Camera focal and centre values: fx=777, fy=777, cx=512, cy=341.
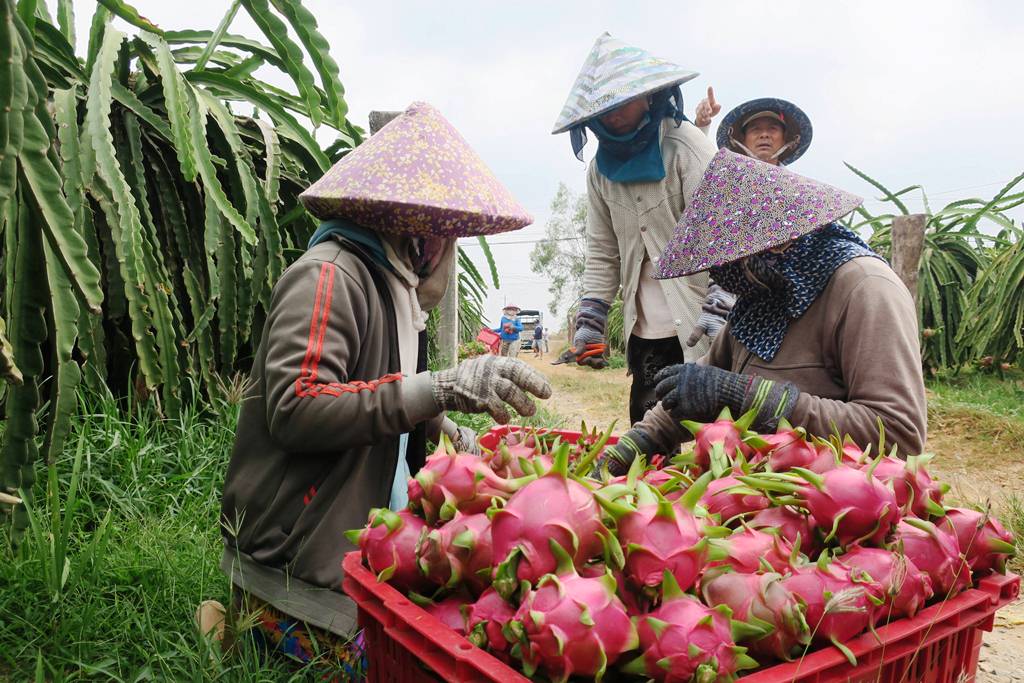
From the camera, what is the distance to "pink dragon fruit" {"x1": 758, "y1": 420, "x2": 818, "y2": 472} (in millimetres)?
1106

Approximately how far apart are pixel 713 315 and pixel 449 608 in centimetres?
206

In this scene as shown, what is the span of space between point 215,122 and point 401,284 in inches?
92.9

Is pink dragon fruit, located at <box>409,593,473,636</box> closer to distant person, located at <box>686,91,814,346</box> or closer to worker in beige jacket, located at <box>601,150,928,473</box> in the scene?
worker in beige jacket, located at <box>601,150,928,473</box>

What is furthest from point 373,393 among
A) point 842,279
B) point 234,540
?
point 842,279

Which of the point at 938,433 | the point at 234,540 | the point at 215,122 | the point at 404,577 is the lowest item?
the point at 938,433

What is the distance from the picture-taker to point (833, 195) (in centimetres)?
181

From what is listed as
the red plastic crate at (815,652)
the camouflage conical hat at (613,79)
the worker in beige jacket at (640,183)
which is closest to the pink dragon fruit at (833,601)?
the red plastic crate at (815,652)

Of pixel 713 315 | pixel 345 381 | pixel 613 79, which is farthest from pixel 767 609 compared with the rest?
pixel 613 79

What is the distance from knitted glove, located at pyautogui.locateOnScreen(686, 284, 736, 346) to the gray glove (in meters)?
1.36

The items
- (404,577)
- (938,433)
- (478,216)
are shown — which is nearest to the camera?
(404,577)

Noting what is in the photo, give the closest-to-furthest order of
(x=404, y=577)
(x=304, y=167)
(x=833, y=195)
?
(x=404, y=577)
(x=833, y=195)
(x=304, y=167)

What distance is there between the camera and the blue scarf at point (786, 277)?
1.86m

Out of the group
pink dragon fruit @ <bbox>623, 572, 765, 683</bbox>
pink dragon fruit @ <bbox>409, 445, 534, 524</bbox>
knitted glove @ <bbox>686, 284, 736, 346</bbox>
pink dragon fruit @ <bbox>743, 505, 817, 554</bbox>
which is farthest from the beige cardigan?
pink dragon fruit @ <bbox>623, 572, 765, 683</bbox>

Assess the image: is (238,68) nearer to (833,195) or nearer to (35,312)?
(35,312)
